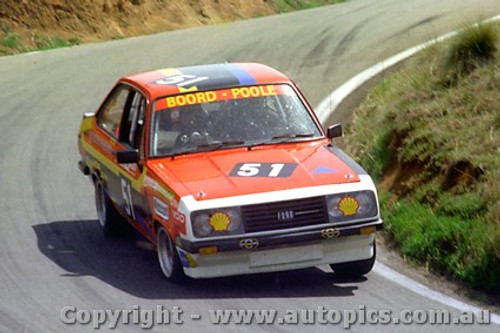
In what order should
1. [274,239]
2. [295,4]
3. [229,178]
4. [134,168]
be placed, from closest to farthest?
[274,239]
[229,178]
[134,168]
[295,4]

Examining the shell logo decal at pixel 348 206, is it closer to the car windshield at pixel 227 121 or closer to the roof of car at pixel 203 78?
the car windshield at pixel 227 121

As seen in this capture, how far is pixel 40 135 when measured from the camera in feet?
53.2

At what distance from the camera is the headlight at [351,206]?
9.09 meters

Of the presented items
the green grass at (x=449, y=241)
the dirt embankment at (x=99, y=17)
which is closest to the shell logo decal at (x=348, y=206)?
the green grass at (x=449, y=241)


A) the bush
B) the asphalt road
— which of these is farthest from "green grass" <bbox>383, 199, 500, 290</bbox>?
the bush

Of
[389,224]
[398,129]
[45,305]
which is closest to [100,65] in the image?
[398,129]

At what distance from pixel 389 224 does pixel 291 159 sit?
1624mm

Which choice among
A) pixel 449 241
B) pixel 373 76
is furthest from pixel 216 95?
pixel 373 76

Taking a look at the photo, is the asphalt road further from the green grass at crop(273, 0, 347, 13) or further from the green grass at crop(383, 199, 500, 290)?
the green grass at crop(273, 0, 347, 13)

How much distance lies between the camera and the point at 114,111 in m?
11.4

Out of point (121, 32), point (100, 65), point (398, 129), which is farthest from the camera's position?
point (121, 32)

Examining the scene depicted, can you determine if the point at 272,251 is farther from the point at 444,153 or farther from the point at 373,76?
the point at 373,76

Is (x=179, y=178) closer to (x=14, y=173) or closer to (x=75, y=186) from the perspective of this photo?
(x=75, y=186)

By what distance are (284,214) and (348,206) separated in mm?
520
